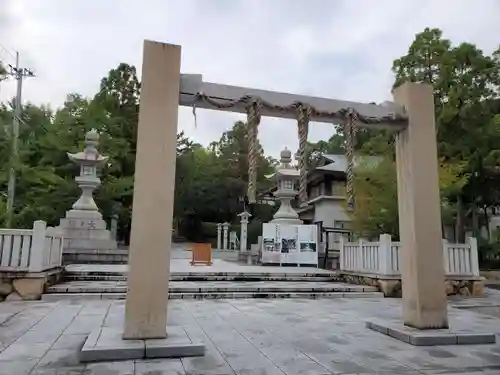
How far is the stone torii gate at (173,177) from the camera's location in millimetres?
4125

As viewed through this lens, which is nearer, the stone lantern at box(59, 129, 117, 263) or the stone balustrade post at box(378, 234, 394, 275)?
the stone balustrade post at box(378, 234, 394, 275)

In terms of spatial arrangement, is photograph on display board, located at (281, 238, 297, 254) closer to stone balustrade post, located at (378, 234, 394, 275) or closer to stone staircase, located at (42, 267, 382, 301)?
stone staircase, located at (42, 267, 382, 301)

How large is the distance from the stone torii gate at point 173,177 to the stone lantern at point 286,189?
11.8 metres

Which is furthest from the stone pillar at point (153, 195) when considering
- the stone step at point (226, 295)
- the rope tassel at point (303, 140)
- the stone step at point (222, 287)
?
the stone step at point (222, 287)

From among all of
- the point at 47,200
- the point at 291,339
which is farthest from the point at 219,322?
the point at 47,200

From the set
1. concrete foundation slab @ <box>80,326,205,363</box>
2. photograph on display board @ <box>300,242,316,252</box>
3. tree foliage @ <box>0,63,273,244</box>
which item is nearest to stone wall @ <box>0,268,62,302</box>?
tree foliage @ <box>0,63,273,244</box>

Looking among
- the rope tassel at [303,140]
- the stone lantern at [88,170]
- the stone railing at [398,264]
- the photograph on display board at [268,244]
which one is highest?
the stone lantern at [88,170]

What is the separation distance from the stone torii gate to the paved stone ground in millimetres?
574

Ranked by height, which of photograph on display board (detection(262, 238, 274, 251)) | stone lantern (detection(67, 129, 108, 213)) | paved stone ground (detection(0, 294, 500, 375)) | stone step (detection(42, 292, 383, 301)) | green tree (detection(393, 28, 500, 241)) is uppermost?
green tree (detection(393, 28, 500, 241))

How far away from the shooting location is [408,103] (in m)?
5.23

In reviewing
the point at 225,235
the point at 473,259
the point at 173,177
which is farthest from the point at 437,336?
the point at 225,235

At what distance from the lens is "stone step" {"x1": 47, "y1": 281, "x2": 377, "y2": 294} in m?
8.28

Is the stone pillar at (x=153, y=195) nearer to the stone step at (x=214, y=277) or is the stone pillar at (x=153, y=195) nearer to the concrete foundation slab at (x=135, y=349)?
the concrete foundation slab at (x=135, y=349)

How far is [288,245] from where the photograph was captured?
14508mm
